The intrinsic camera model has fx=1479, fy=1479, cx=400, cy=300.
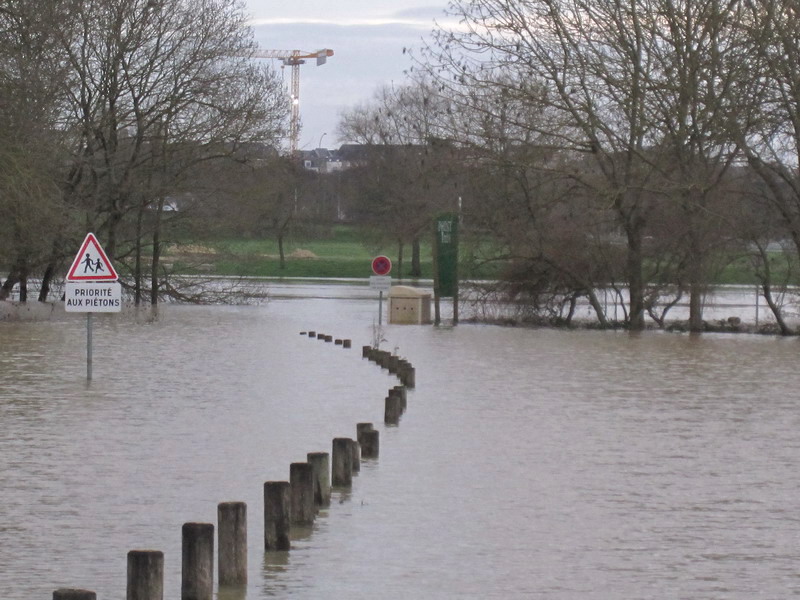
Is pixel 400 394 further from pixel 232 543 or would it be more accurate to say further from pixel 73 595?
pixel 73 595

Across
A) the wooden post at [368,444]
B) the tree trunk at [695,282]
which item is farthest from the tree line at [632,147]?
the wooden post at [368,444]

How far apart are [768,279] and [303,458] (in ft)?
82.2

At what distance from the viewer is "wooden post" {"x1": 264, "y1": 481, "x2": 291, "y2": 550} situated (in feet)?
30.4

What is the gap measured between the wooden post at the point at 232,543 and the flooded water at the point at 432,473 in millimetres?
125

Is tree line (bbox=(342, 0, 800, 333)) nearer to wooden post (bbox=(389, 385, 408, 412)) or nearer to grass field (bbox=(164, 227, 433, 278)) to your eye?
grass field (bbox=(164, 227, 433, 278))

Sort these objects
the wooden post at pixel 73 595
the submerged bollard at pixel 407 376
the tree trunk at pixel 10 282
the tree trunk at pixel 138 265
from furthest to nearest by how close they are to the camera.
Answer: the tree trunk at pixel 138 265 → the tree trunk at pixel 10 282 → the submerged bollard at pixel 407 376 → the wooden post at pixel 73 595

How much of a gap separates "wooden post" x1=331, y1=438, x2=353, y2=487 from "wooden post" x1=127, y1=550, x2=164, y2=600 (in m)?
4.57

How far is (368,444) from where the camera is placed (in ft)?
44.4

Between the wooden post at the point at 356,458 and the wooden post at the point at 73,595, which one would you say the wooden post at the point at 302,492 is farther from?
the wooden post at the point at 73,595

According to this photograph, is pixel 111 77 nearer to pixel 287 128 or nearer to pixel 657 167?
pixel 287 128

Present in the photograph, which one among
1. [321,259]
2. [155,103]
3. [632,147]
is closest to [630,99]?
[632,147]

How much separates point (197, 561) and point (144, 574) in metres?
0.64

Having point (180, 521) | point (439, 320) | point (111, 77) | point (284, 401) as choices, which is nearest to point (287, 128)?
point (111, 77)

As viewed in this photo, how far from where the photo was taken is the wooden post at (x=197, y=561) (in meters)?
7.72
